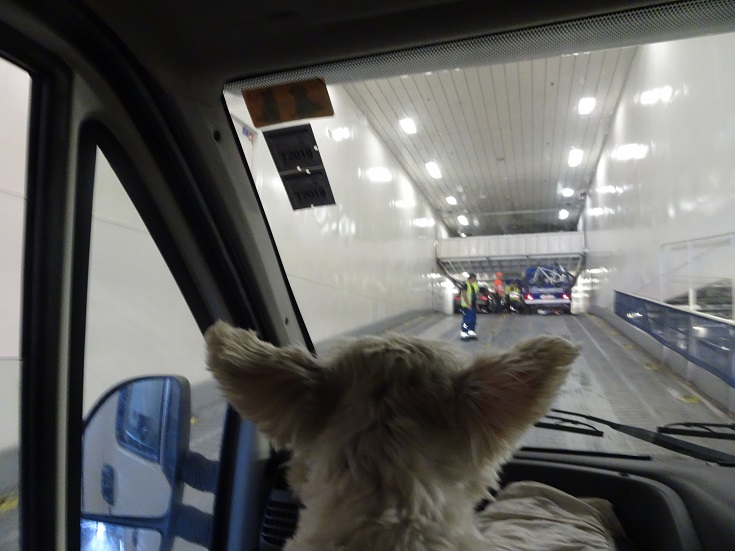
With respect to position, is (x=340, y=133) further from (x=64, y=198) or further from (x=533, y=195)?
(x=64, y=198)

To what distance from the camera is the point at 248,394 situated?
130cm

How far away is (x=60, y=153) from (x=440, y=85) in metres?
5.76

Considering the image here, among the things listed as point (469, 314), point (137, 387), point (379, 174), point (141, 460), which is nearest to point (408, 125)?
point (469, 314)

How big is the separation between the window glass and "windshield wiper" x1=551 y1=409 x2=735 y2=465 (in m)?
1.76

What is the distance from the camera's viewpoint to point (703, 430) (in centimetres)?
283

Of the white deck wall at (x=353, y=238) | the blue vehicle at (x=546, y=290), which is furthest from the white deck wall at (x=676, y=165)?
the white deck wall at (x=353, y=238)

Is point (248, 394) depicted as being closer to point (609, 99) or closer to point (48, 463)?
point (48, 463)

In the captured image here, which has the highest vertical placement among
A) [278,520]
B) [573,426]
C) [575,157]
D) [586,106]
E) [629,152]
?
[586,106]

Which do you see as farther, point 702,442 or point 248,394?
point 702,442

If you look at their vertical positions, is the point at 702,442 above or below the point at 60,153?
below

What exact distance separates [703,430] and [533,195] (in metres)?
14.5

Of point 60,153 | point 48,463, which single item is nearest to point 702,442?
point 48,463

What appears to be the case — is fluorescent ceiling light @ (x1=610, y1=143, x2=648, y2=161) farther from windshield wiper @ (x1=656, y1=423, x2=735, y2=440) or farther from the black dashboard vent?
the black dashboard vent

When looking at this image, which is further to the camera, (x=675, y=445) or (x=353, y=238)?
(x=353, y=238)
